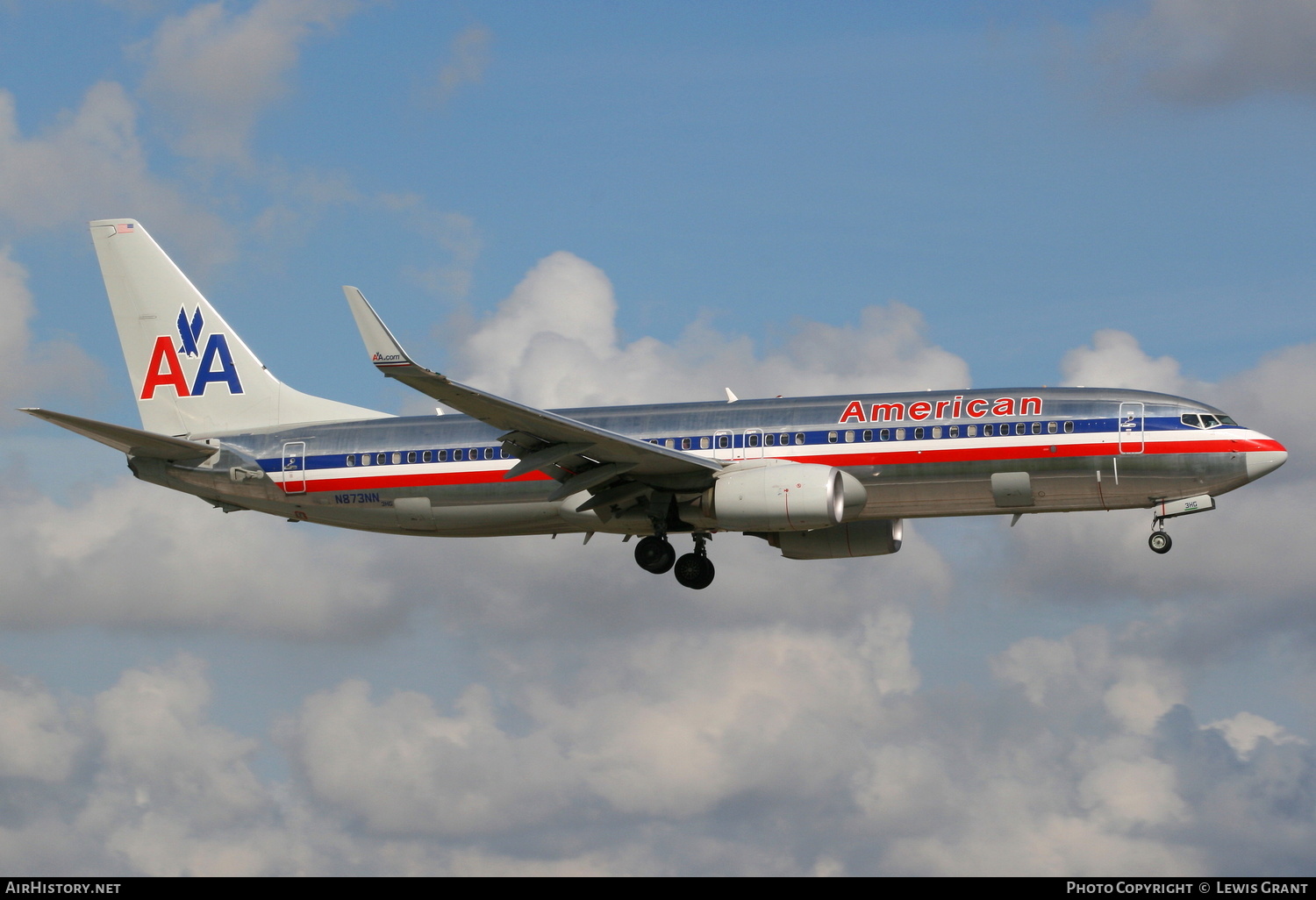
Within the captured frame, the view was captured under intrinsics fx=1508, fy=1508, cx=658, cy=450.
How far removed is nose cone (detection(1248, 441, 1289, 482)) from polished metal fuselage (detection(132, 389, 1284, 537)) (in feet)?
0.16

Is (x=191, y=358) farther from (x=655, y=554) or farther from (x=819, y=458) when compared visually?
(x=819, y=458)

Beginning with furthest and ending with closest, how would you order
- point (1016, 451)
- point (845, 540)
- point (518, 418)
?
1. point (845, 540)
2. point (1016, 451)
3. point (518, 418)

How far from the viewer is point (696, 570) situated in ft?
141

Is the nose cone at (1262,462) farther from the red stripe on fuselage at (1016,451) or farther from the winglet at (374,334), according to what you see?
the winglet at (374,334)

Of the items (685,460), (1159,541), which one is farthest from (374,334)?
(1159,541)

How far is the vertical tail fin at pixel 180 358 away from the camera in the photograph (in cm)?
4662

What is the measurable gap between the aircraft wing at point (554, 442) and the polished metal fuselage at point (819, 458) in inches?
39.4

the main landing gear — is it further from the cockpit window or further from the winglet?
the cockpit window

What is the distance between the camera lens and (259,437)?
148 ft

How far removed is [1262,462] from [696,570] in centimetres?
1532

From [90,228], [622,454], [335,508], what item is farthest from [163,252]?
[622,454]

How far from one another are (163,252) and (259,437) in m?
8.40

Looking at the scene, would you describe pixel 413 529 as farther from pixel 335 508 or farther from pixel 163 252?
pixel 163 252

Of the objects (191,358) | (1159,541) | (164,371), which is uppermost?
(191,358)
